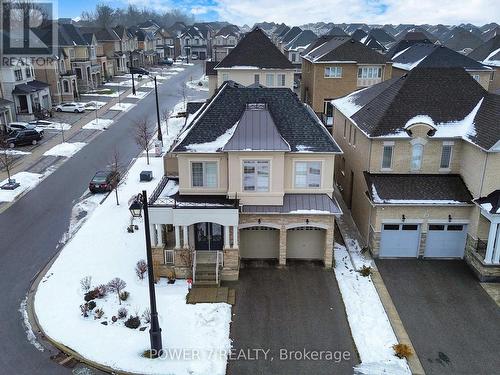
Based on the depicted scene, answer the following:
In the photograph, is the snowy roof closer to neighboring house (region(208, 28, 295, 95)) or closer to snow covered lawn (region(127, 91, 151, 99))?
neighboring house (region(208, 28, 295, 95))

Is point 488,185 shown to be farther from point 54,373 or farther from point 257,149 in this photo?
point 54,373

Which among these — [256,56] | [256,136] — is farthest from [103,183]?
[256,56]

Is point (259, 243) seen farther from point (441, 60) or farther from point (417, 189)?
point (441, 60)

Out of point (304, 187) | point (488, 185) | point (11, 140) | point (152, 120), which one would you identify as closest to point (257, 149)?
point (304, 187)

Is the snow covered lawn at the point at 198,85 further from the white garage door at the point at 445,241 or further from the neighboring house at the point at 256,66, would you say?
the white garage door at the point at 445,241

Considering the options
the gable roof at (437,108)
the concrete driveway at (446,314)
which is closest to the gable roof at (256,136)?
the gable roof at (437,108)
